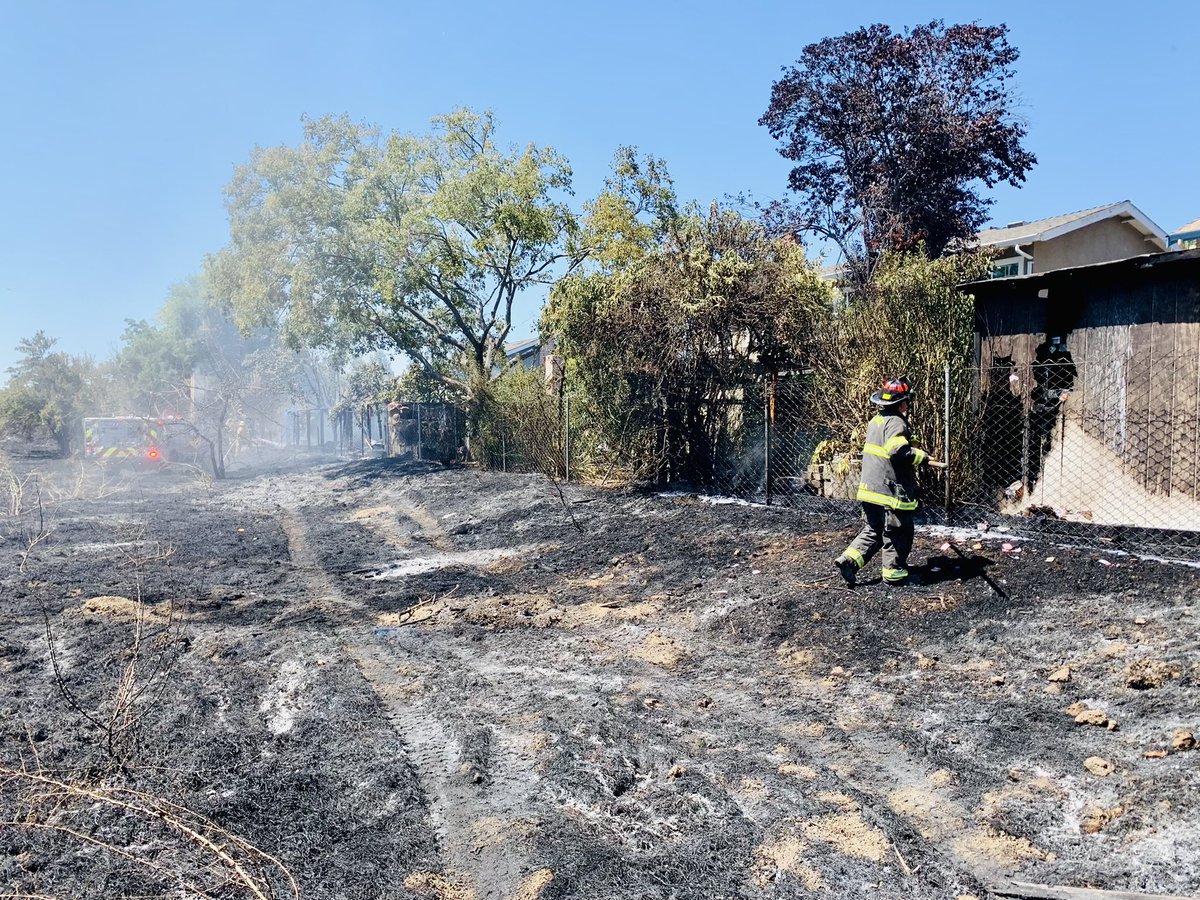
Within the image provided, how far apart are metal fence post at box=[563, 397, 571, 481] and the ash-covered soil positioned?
546cm

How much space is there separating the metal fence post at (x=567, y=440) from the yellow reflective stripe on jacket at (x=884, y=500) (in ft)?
26.2

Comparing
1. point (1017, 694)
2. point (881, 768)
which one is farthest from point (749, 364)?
point (881, 768)

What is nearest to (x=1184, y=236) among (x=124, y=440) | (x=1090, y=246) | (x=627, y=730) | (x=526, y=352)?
(x=1090, y=246)

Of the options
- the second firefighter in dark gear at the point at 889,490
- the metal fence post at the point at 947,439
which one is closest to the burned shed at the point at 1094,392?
the metal fence post at the point at 947,439

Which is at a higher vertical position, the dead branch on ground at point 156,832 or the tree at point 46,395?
the tree at point 46,395

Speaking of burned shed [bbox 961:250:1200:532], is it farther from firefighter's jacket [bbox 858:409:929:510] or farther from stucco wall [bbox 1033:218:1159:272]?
stucco wall [bbox 1033:218:1159:272]

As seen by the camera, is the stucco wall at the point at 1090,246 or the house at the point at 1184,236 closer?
the stucco wall at the point at 1090,246

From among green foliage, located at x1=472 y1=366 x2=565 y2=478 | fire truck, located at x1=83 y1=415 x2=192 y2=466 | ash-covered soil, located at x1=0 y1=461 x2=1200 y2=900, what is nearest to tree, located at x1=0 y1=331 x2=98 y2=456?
fire truck, located at x1=83 y1=415 x2=192 y2=466

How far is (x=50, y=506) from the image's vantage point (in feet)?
51.9

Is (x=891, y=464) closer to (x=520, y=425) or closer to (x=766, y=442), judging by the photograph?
(x=766, y=442)

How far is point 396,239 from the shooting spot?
63.9 ft

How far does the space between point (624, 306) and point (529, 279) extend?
9236mm

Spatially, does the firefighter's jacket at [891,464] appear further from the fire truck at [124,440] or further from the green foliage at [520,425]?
the fire truck at [124,440]

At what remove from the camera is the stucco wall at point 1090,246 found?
20719 mm
